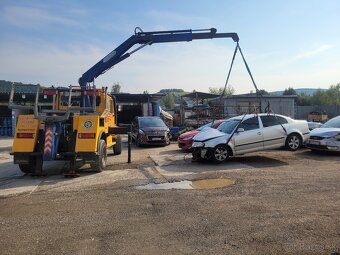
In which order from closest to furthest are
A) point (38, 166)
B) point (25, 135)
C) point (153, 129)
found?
point (25, 135) < point (38, 166) < point (153, 129)

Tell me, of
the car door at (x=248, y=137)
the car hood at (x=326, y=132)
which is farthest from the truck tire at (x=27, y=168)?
the car hood at (x=326, y=132)

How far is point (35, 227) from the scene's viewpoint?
19.0 ft

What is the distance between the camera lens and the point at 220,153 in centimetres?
1204

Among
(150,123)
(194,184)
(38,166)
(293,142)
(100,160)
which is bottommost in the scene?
(194,184)

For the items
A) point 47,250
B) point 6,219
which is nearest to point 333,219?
point 47,250

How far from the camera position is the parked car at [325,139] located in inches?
518

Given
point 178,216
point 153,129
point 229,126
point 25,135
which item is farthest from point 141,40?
point 178,216

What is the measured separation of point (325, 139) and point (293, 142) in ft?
4.13

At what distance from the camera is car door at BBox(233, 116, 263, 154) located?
1223cm

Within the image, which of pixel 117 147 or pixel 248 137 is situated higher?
pixel 248 137

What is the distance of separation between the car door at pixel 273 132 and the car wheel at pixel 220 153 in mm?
1479

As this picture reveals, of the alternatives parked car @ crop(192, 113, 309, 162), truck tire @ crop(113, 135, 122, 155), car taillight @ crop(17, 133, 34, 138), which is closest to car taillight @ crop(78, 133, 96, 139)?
car taillight @ crop(17, 133, 34, 138)

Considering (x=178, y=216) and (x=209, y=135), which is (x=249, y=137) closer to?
(x=209, y=135)

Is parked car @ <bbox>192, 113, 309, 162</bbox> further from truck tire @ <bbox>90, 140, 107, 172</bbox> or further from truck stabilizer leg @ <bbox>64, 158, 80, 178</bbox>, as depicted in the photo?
truck stabilizer leg @ <bbox>64, 158, 80, 178</bbox>
